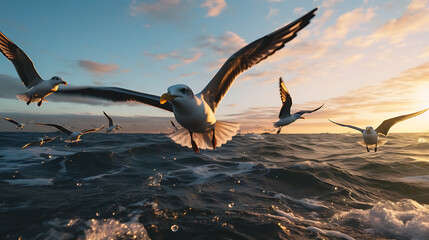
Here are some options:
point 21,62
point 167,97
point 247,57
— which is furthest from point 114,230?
point 21,62

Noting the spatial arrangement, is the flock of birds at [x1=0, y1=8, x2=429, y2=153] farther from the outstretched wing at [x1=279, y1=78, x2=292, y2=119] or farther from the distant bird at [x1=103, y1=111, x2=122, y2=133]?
the distant bird at [x1=103, y1=111, x2=122, y2=133]

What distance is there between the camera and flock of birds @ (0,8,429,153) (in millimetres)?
4570

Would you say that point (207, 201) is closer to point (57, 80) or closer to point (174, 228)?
point (174, 228)

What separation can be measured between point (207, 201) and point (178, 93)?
3481mm

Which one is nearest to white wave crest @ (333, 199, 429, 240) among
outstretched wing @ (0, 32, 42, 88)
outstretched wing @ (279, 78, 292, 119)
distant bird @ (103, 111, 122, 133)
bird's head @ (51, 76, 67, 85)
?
outstretched wing @ (279, 78, 292, 119)

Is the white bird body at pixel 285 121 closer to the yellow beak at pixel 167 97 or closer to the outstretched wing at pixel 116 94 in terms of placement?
the outstretched wing at pixel 116 94

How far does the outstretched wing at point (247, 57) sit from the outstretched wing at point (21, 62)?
7.11 m

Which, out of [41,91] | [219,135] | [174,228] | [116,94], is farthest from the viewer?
[41,91]

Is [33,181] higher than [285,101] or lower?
lower

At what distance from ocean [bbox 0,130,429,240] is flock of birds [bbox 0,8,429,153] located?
176 cm

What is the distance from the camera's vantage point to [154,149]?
15.8 meters

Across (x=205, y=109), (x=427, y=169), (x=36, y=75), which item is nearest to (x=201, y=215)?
(x=205, y=109)

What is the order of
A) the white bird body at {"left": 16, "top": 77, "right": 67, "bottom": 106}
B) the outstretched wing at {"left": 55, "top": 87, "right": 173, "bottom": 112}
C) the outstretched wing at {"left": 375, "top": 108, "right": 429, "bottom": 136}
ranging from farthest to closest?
1. the outstretched wing at {"left": 375, "top": 108, "right": 429, "bottom": 136}
2. the white bird body at {"left": 16, "top": 77, "right": 67, "bottom": 106}
3. the outstretched wing at {"left": 55, "top": 87, "right": 173, "bottom": 112}

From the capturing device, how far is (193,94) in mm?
4570
